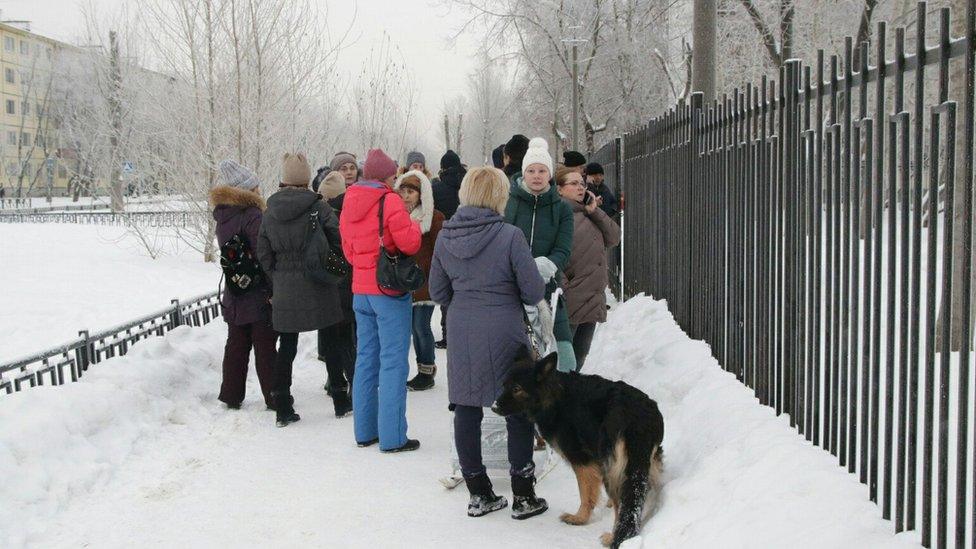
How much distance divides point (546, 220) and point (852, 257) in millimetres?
2346

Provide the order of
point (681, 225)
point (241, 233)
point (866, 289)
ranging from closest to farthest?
point (866, 289) < point (241, 233) < point (681, 225)

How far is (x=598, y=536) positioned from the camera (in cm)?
479

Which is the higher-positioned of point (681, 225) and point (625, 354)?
point (681, 225)

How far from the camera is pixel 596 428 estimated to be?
15.4 ft

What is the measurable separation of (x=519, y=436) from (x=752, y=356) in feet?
5.73

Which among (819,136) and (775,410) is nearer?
(819,136)

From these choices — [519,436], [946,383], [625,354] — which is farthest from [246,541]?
[625,354]

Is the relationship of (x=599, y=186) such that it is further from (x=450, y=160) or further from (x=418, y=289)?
(x=418, y=289)

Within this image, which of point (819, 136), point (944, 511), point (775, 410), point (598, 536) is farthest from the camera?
point (775, 410)

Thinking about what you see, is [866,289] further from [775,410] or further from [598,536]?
[598,536]

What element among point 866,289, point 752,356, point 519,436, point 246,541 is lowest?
point 246,541

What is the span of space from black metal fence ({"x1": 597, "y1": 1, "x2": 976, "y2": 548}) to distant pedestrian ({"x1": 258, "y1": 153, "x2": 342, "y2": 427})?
3189 mm

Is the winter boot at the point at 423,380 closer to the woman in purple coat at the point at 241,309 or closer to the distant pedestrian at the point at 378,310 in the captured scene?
the woman in purple coat at the point at 241,309

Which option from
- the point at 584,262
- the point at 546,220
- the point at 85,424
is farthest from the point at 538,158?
the point at 85,424
